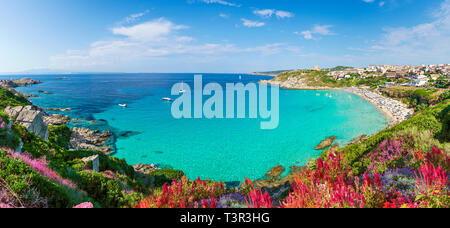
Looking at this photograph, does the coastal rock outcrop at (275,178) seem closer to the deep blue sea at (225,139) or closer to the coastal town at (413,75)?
the deep blue sea at (225,139)

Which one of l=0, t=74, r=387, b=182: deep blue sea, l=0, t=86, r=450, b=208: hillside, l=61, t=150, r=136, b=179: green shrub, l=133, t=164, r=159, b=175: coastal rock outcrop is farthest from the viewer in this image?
l=0, t=74, r=387, b=182: deep blue sea

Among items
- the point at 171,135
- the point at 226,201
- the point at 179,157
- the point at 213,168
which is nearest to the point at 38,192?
the point at 226,201

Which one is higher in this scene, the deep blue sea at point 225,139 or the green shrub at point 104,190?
the green shrub at point 104,190

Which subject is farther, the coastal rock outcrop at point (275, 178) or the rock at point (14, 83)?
the rock at point (14, 83)

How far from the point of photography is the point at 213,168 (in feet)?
74.8

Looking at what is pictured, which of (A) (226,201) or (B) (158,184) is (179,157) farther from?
(A) (226,201)

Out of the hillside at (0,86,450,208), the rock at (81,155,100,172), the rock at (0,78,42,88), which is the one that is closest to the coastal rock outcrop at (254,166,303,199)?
the hillside at (0,86,450,208)

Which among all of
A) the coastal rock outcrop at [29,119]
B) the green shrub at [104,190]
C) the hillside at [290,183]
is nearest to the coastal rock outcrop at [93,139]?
the coastal rock outcrop at [29,119]

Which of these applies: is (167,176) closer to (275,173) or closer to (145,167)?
(145,167)

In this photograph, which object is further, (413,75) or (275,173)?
(413,75)

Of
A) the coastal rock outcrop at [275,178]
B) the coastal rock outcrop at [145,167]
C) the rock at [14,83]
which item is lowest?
the coastal rock outcrop at [275,178]

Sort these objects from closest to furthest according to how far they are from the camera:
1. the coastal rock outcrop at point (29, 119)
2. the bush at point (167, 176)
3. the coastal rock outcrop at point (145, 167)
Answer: the coastal rock outcrop at point (29, 119)
the bush at point (167, 176)
the coastal rock outcrop at point (145, 167)

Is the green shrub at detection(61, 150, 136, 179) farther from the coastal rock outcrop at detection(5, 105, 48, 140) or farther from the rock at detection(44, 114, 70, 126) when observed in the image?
the rock at detection(44, 114, 70, 126)

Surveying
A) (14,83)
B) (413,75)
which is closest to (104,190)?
(413,75)
